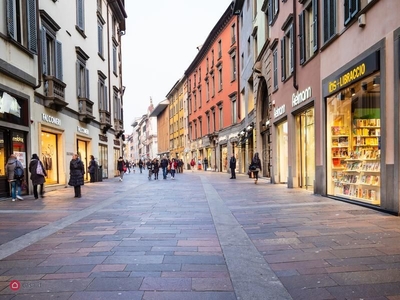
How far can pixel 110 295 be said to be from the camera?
3.45 m

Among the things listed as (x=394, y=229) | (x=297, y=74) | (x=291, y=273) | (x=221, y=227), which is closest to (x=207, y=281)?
(x=291, y=273)

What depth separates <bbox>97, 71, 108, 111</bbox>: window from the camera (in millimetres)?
24644

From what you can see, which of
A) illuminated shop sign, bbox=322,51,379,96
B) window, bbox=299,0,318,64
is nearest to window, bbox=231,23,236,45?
window, bbox=299,0,318,64

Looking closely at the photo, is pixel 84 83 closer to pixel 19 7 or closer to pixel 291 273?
pixel 19 7

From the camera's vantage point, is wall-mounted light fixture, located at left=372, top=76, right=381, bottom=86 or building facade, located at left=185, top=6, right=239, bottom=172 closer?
wall-mounted light fixture, located at left=372, top=76, right=381, bottom=86

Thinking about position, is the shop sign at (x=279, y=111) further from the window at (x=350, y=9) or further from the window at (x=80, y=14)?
the window at (x=80, y=14)

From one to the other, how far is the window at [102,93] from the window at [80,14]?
3951 millimetres

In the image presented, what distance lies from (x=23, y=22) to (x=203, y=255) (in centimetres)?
1230

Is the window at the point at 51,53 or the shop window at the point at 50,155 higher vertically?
the window at the point at 51,53

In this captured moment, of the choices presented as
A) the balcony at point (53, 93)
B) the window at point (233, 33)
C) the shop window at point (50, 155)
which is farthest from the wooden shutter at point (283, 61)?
the window at point (233, 33)

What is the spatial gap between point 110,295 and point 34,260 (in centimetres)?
183

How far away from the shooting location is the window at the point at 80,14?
2002 centimetres

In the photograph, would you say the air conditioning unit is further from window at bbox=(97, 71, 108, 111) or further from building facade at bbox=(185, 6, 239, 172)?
building facade at bbox=(185, 6, 239, 172)

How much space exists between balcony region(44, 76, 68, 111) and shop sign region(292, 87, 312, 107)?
9972 mm
